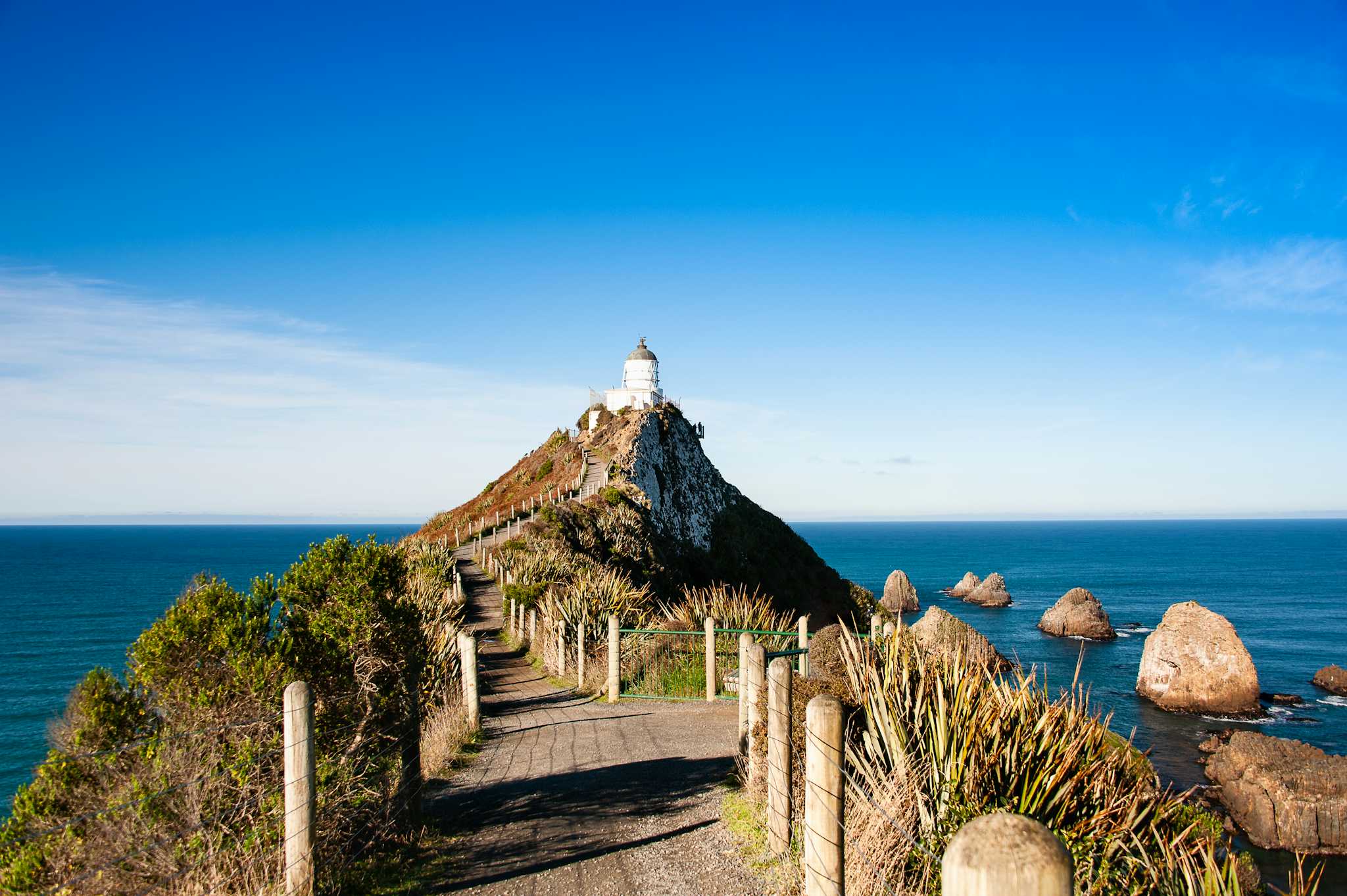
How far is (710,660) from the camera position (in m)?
13.6

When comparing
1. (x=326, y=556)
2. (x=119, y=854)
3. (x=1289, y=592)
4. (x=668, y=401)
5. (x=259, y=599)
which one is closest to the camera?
(x=119, y=854)

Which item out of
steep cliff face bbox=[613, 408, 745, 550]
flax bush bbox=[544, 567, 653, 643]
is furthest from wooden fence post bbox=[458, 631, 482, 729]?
steep cliff face bbox=[613, 408, 745, 550]

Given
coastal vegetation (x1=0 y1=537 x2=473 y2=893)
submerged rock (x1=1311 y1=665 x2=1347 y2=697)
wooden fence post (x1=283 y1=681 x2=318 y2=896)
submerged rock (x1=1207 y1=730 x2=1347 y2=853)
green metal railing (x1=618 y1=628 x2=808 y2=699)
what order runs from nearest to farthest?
coastal vegetation (x1=0 y1=537 x2=473 y2=893), wooden fence post (x1=283 y1=681 x2=318 y2=896), green metal railing (x1=618 y1=628 x2=808 y2=699), submerged rock (x1=1207 y1=730 x2=1347 y2=853), submerged rock (x1=1311 y1=665 x2=1347 y2=697)

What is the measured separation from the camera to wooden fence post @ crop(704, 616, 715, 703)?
44.5 feet

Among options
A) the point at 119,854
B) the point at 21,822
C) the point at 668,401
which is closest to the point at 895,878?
the point at 119,854

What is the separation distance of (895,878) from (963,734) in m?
1.13

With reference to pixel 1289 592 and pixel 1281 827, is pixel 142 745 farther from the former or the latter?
pixel 1289 592

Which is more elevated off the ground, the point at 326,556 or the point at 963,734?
the point at 326,556

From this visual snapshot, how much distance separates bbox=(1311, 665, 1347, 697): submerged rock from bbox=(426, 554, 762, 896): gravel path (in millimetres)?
35984

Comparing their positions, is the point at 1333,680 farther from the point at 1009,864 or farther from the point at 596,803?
the point at 1009,864

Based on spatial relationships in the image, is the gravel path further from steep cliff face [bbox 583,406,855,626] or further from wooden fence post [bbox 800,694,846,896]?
steep cliff face [bbox 583,406,855,626]

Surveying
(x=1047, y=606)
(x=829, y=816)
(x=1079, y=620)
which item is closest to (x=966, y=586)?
(x=1047, y=606)

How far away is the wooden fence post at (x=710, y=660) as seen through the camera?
13570 millimetres

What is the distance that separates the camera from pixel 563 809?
788 cm
